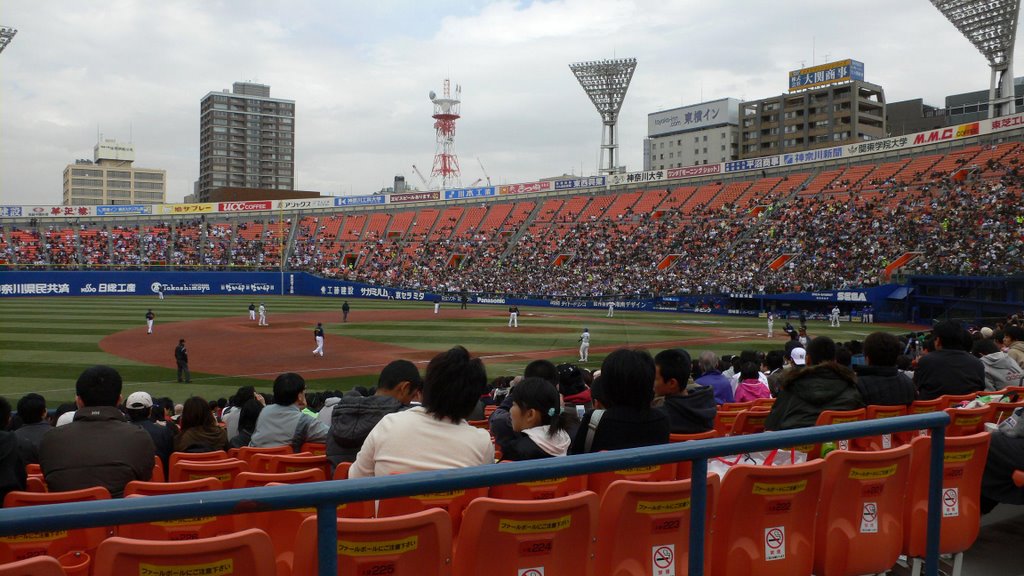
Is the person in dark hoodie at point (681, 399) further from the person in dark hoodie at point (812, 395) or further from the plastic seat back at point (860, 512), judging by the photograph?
the plastic seat back at point (860, 512)

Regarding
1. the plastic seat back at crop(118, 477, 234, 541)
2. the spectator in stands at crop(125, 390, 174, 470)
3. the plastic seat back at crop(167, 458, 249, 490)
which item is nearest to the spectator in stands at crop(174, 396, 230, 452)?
the spectator in stands at crop(125, 390, 174, 470)

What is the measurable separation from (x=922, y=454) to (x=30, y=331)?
36282 mm

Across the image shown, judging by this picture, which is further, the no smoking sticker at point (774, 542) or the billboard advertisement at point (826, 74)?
the billboard advertisement at point (826, 74)

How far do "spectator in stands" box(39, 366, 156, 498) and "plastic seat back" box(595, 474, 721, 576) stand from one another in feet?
11.4

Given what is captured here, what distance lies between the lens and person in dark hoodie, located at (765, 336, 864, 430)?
564cm

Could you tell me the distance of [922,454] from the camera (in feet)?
13.4

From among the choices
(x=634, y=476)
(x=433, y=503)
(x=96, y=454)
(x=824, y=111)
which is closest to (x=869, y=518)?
(x=634, y=476)

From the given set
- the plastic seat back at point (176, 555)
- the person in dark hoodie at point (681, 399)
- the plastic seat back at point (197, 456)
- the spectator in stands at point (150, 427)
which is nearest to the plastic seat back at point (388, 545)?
the plastic seat back at point (176, 555)

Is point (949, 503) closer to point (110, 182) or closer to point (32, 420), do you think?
point (32, 420)

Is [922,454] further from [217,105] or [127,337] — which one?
[217,105]

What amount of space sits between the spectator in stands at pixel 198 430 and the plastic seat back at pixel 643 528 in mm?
4968

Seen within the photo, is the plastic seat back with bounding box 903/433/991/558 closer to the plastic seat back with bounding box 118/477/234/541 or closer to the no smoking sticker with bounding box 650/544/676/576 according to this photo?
the no smoking sticker with bounding box 650/544/676/576

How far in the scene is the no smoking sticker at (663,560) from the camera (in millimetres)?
→ 3295

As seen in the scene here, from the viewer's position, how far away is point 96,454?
4914 mm
